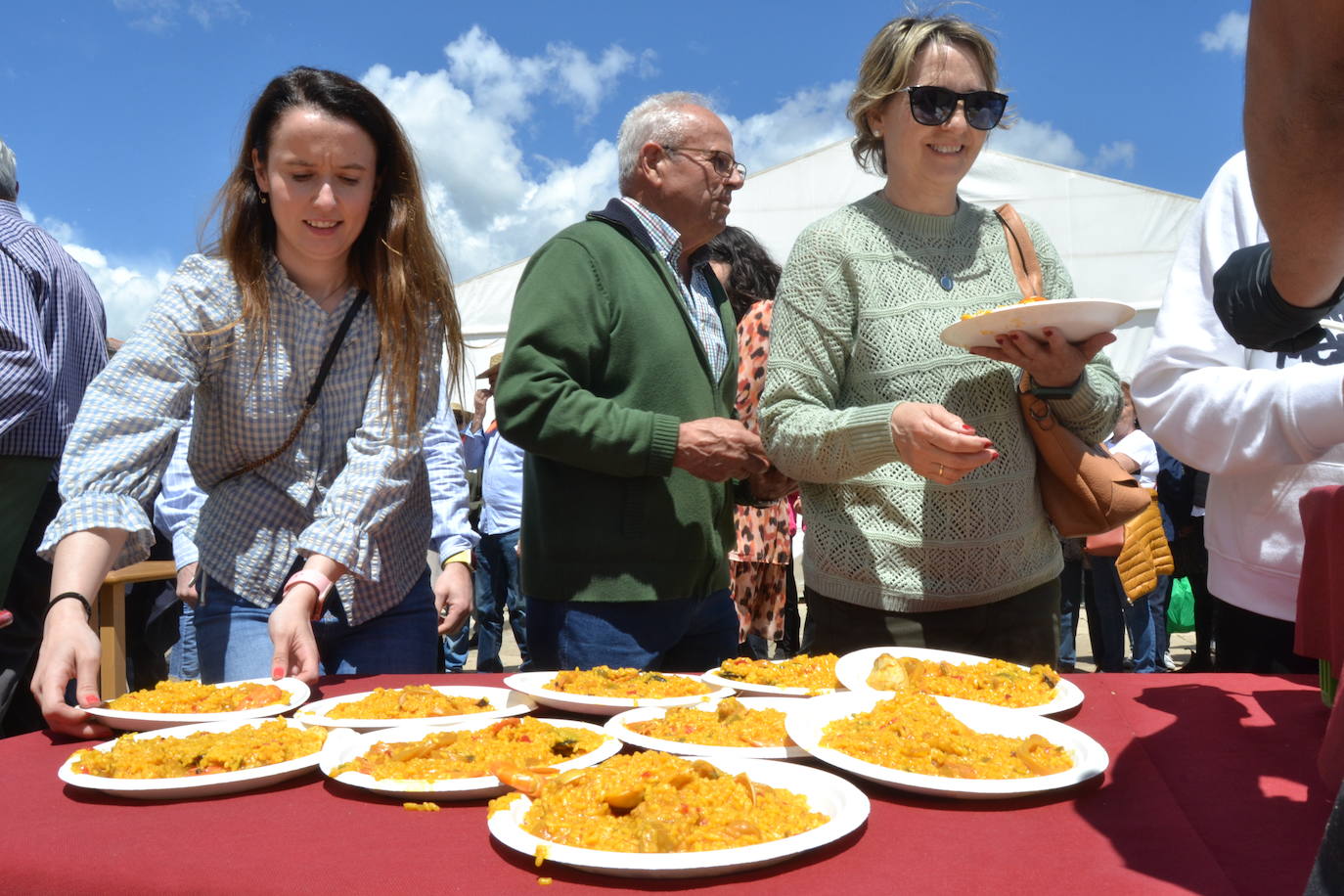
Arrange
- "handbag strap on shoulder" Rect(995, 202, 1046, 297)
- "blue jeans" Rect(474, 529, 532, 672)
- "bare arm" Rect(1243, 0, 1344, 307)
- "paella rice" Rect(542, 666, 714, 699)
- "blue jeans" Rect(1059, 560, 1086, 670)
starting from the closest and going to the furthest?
"bare arm" Rect(1243, 0, 1344, 307) → "paella rice" Rect(542, 666, 714, 699) → "handbag strap on shoulder" Rect(995, 202, 1046, 297) → "blue jeans" Rect(474, 529, 532, 672) → "blue jeans" Rect(1059, 560, 1086, 670)

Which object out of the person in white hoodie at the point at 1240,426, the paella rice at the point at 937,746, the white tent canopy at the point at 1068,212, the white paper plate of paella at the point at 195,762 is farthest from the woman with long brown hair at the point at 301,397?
the white tent canopy at the point at 1068,212

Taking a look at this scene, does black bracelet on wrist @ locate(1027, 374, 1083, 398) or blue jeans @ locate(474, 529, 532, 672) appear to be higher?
black bracelet on wrist @ locate(1027, 374, 1083, 398)

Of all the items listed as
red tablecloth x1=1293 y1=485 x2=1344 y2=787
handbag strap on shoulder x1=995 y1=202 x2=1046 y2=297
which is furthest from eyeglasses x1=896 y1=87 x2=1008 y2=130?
red tablecloth x1=1293 y1=485 x2=1344 y2=787

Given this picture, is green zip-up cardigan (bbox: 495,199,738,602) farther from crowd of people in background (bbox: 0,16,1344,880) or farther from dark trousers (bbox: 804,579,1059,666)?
dark trousers (bbox: 804,579,1059,666)

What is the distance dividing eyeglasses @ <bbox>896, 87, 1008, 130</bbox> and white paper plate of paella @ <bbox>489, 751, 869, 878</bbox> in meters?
1.48

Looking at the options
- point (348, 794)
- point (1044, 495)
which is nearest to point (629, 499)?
point (1044, 495)

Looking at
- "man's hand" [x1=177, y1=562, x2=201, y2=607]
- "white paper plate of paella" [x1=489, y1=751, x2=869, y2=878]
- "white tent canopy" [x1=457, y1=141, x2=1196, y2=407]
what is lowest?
"white paper plate of paella" [x1=489, y1=751, x2=869, y2=878]

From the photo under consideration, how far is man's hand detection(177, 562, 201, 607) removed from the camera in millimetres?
2023

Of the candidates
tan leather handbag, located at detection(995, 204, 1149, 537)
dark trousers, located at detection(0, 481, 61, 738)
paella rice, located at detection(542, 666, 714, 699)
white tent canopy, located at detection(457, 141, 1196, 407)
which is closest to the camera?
paella rice, located at detection(542, 666, 714, 699)

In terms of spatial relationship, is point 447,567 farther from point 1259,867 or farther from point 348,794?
point 1259,867

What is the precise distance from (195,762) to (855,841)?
2.70 feet

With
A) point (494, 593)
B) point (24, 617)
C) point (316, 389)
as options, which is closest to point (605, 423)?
point (316, 389)

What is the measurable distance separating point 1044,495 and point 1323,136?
134 centimetres

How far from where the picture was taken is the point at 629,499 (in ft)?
7.41
